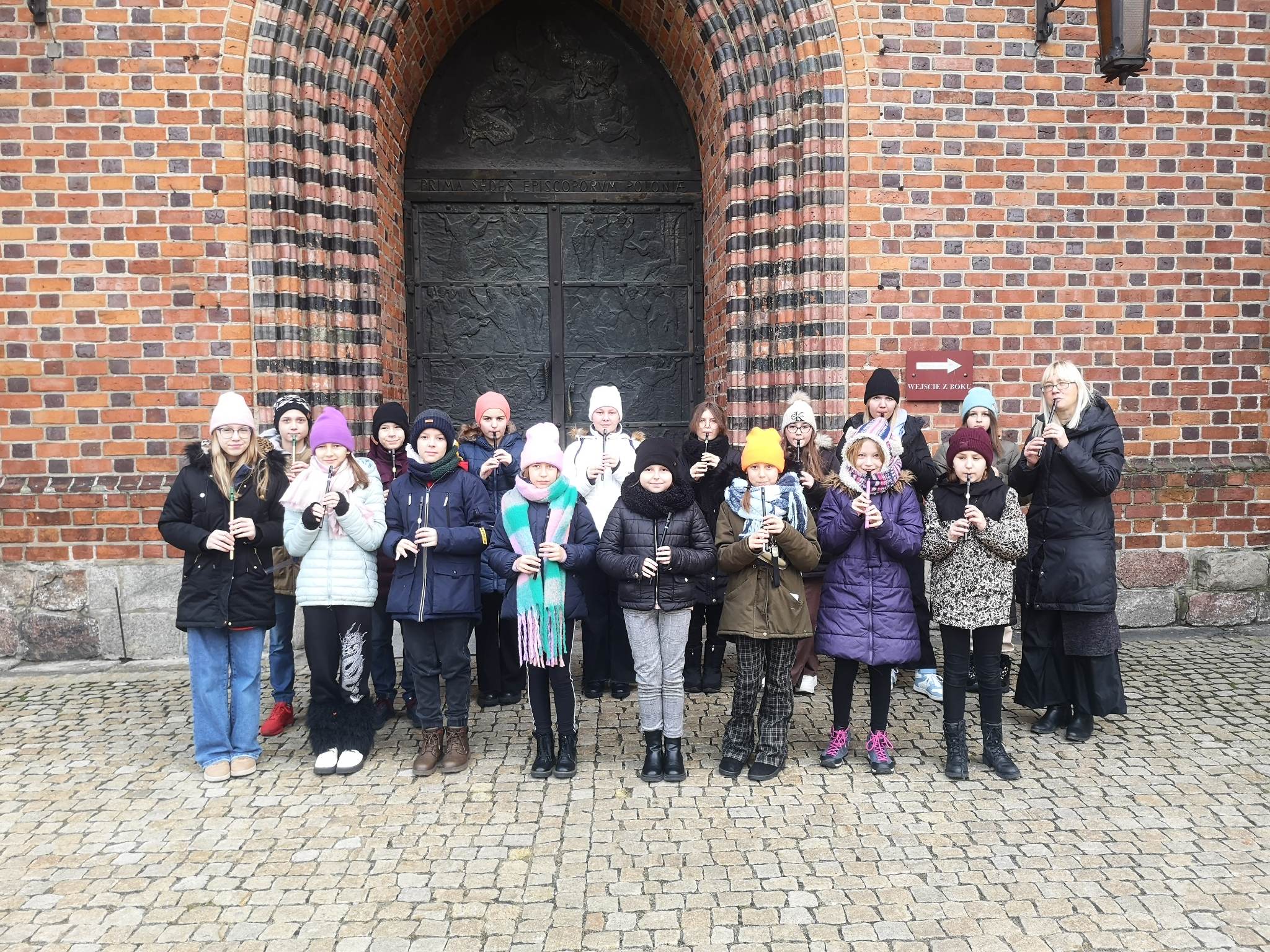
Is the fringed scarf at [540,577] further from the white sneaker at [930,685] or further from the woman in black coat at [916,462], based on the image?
the white sneaker at [930,685]

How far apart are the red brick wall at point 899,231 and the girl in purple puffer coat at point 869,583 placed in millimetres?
2197

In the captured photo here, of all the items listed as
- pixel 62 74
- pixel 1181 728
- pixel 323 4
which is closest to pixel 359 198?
pixel 323 4

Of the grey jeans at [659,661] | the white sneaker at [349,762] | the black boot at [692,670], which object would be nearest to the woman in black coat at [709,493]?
the black boot at [692,670]

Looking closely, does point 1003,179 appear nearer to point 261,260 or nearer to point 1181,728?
point 1181,728

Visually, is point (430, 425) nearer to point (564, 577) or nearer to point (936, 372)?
point (564, 577)

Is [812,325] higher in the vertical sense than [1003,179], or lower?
lower

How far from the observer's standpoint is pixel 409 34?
6598 millimetres

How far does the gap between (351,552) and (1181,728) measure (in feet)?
14.7

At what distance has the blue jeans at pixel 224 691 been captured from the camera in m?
4.26

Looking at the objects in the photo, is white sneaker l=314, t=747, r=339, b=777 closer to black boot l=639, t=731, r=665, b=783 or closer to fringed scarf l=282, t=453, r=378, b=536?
fringed scarf l=282, t=453, r=378, b=536

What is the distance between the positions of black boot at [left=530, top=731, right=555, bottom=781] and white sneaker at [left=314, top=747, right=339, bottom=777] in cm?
97

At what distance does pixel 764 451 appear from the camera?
4.11 meters

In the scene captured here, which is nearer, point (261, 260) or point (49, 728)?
point (49, 728)

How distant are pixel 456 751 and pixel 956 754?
2428 millimetres
